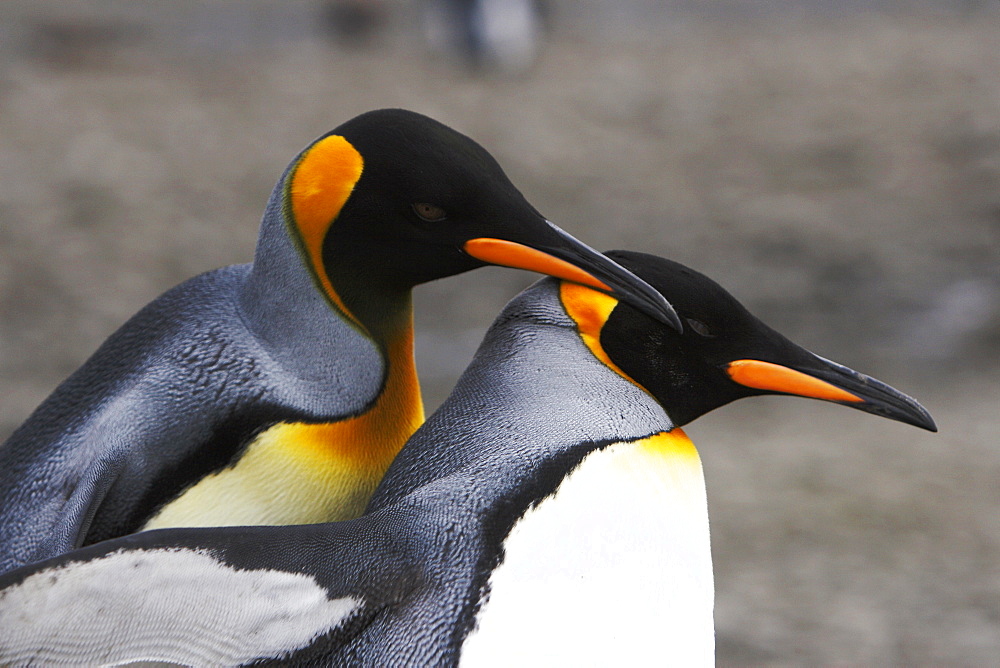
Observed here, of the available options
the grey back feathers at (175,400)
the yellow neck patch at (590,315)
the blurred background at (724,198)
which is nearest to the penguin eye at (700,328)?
the yellow neck patch at (590,315)

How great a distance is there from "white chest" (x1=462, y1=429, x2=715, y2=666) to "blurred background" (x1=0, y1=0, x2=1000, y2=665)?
212 centimetres

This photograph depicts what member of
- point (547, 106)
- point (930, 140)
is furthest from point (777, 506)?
point (547, 106)

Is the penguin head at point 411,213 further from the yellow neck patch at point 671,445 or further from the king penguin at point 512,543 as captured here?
the yellow neck patch at point 671,445

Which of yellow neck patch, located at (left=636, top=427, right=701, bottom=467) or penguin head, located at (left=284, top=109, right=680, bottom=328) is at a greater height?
penguin head, located at (left=284, top=109, right=680, bottom=328)

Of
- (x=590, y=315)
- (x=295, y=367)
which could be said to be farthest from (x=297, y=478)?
(x=590, y=315)

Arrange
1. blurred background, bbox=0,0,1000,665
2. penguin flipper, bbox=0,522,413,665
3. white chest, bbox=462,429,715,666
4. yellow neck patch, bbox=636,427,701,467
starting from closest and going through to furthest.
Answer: penguin flipper, bbox=0,522,413,665, white chest, bbox=462,429,715,666, yellow neck patch, bbox=636,427,701,467, blurred background, bbox=0,0,1000,665

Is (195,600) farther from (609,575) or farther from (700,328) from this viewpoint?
(700,328)

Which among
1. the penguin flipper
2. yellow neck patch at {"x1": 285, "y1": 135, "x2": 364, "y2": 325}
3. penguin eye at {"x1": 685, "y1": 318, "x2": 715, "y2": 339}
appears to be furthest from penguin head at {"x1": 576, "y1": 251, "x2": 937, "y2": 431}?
the penguin flipper

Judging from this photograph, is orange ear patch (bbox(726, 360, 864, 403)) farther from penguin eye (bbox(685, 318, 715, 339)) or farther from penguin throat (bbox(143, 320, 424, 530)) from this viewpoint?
penguin throat (bbox(143, 320, 424, 530))

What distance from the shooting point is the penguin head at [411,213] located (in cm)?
158

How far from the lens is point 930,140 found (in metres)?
7.48

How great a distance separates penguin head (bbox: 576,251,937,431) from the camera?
1.56 m

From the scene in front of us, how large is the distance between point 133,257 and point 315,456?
196 inches

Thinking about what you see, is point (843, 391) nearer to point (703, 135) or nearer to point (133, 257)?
point (133, 257)
